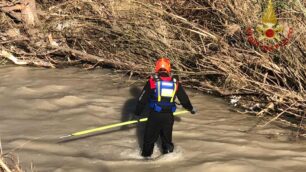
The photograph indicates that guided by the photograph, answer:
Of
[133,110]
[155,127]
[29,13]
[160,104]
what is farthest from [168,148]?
[29,13]

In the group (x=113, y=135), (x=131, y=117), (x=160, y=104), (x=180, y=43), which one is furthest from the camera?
(x=180, y=43)

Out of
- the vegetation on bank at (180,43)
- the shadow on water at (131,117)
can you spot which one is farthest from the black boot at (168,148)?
the vegetation on bank at (180,43)

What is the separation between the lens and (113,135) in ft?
20.5

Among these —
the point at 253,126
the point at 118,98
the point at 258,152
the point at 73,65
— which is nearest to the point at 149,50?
the point at 118,98

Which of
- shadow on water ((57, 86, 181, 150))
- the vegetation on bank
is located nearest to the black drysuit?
shadow on water ((57, 86, 181, 150))

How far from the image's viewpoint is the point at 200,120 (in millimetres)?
6863

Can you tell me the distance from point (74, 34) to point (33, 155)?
4.87m

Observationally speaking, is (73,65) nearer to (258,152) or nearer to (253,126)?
(253,126)

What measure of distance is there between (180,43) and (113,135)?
9.11 ft

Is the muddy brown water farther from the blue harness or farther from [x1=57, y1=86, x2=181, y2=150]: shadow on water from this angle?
the blue harness

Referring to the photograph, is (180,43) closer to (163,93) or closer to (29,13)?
(163,93)

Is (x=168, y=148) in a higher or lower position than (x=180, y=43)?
lower

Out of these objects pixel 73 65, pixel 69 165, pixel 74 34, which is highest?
pixel 74 34

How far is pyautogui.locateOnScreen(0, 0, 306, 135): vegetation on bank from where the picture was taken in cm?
700
